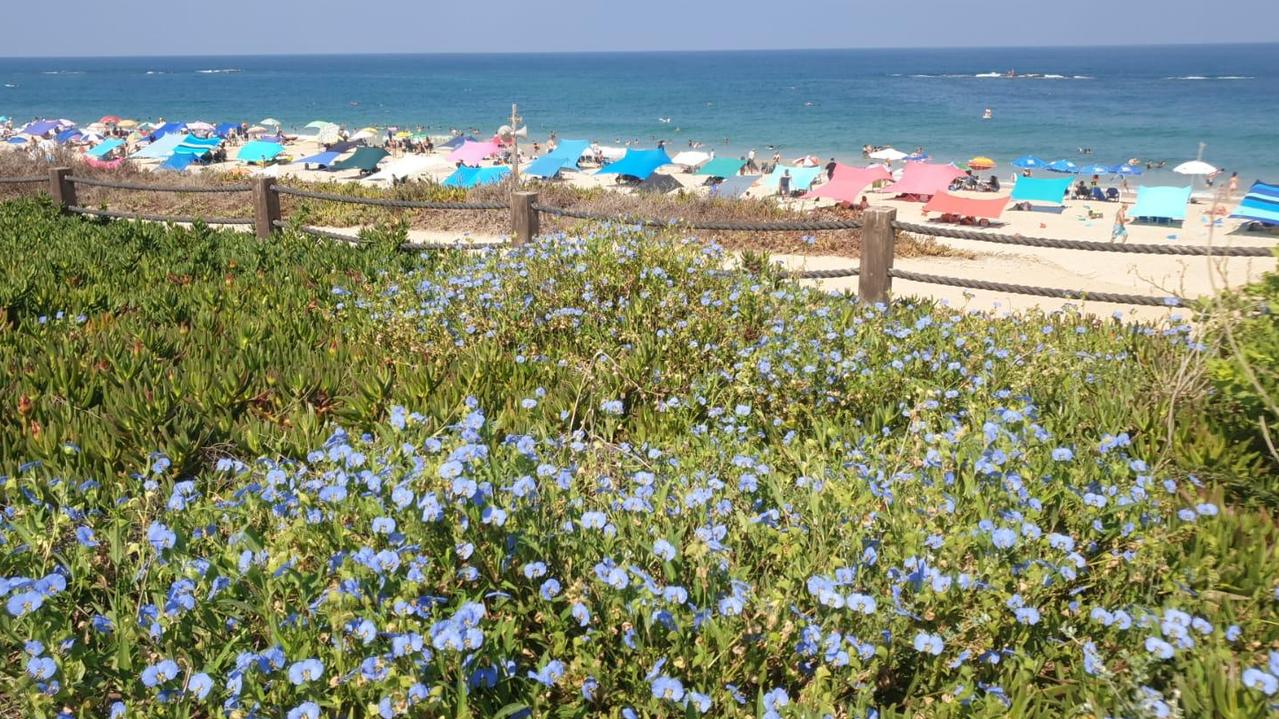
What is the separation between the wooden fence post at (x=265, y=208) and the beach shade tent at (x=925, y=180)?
1905cm

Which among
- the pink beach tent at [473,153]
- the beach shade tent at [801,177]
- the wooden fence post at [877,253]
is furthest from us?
the pink beach tent at [473,153]

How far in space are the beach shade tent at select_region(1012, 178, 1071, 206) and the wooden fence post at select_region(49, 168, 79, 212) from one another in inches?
828

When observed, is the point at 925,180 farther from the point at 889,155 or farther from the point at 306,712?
the point at 306,712

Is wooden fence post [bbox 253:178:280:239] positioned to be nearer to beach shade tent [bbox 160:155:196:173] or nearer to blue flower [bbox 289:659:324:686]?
blue flower [bbox 289:659:324:686]

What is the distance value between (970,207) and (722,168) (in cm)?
1189

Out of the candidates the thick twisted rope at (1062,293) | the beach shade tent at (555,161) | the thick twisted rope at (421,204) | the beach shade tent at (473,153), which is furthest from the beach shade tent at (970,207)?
the beach shade tent at (473,153)

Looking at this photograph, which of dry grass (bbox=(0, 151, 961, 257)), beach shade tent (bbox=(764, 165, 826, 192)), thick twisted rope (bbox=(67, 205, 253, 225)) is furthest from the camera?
beach shade tent (bbox=(764, 165, 826, 192))

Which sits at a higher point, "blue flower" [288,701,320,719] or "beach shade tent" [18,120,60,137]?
"beach shade tent" [18,120,60,137]

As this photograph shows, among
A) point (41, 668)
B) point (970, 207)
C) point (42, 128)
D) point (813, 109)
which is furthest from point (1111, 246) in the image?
point (813, 109)

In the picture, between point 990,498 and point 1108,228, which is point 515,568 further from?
point 1108,228

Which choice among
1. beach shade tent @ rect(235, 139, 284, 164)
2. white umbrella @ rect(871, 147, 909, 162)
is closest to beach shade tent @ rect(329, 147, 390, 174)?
beach shade tent @ rect(235, 139, 284, 164)

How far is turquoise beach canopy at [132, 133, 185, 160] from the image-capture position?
36022 millimetres

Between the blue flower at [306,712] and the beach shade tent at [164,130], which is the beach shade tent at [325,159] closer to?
the beach shade tent at [164,130]

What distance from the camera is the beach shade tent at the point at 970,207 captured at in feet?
69.2
